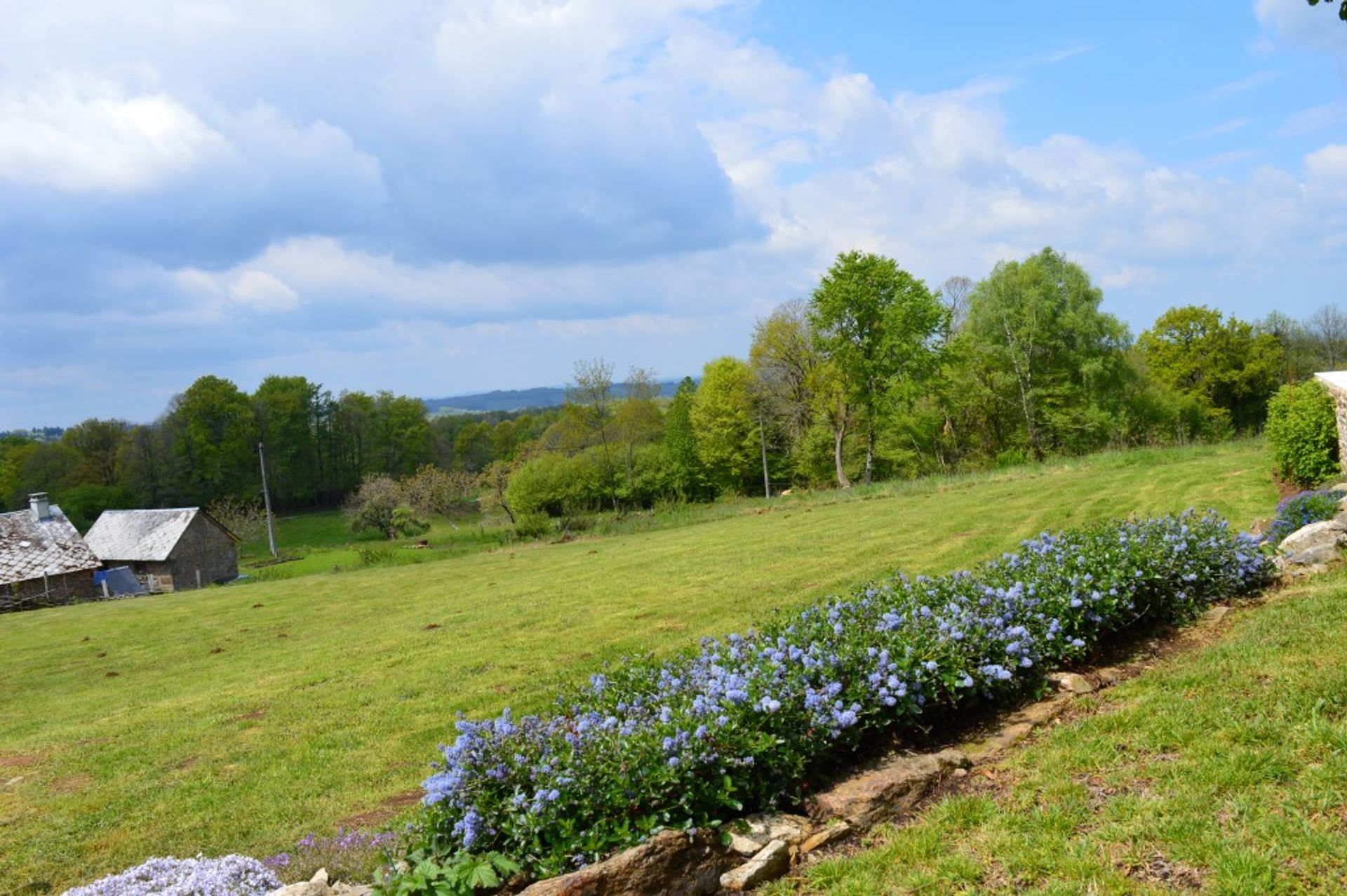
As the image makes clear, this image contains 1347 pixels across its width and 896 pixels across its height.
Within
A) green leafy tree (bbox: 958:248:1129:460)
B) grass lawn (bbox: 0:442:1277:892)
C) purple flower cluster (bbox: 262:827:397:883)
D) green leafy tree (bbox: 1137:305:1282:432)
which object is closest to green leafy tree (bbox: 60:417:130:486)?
grass lawn (bbox: 0:442:1277:892)

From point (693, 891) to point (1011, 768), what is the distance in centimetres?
187

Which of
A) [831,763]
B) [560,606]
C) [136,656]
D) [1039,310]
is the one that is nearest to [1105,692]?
[831,763]

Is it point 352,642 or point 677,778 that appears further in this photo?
point 352,642

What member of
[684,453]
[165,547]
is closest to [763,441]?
[684,453]

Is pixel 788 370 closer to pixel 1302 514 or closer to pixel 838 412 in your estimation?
pixel 838 412

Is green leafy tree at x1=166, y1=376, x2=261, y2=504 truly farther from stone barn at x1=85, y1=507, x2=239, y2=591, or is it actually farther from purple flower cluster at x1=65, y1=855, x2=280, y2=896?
purple flower cluster at x1=65, y1=855, x2=280, y2=896

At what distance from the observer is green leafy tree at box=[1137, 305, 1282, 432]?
4478 cm

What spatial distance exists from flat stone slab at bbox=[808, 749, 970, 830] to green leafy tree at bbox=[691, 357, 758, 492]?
4076 centimetres

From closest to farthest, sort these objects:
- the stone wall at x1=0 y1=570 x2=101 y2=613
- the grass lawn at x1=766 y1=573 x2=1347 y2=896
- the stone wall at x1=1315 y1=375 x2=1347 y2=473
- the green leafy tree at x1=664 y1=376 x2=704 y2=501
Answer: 1. the grass lawn at x1=766 y1=573 x2=1347 y2=896
2. the stone wall at x1=1315 y1=375 x2=1347 y2=473
3. the stone wall at x1=0 y1=570 x2=101 y2=613
4. the green leafy tree at x1=664 y1=376 x2=704 y2=501

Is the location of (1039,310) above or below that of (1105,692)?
above

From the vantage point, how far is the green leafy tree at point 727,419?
4559 centimetres

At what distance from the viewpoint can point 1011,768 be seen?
4227 millimetres

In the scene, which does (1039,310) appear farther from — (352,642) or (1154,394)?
(352,642)

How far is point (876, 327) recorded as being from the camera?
35.4 meters
